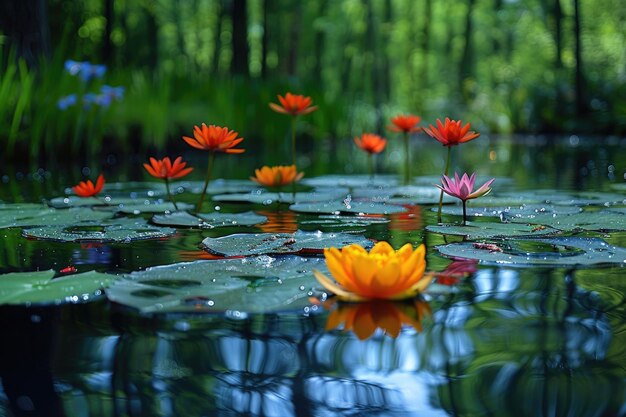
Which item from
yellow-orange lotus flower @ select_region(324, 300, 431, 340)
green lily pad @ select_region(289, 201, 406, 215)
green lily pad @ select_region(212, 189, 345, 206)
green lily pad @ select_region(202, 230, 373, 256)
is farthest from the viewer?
green lily pad @ select_region(212, 189, 345, 206)

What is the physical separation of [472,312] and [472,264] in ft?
1.05

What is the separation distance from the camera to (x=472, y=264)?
1259mm

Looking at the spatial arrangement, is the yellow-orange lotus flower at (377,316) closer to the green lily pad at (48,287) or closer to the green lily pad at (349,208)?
the green lily pad at (48,287)

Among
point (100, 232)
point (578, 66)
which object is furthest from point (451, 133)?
point (578, 66)

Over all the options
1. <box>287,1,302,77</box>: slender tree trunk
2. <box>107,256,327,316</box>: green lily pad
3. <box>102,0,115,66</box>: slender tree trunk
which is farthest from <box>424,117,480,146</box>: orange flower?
<box>287,1,302,77</box>: slender tree trunk

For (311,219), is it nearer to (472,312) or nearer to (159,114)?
(472,312)

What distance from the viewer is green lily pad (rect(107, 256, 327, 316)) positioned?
96cm

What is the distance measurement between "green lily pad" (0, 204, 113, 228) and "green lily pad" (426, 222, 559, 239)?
855 millimetres

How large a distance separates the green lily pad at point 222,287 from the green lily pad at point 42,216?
0.75m

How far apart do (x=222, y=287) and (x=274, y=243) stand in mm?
342

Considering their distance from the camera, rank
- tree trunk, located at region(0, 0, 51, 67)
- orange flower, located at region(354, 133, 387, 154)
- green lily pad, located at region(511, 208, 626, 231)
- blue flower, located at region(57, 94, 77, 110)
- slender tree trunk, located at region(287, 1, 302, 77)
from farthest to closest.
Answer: slender tree trunk, located at region(287, 1, 302, 77) < tree trunk, located at region(0, 0, 51, 67) < blue flower, located at region(57, 94, 77, 110) < orange flower, located at region(354, 133, 387, 154) < green lily pad, located at region(511, 208, 626, 231)

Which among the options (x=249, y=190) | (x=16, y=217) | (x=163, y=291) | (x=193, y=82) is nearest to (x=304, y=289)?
(x=163, y=291)

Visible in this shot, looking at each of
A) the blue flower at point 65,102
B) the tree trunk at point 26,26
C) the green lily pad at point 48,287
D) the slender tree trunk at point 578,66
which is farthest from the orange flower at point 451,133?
the slender tree trunk at point 578,66

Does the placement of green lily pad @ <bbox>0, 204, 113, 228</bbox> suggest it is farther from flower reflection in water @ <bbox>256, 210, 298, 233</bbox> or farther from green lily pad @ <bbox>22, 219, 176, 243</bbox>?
flower reflection in water @ <bbox>256, 210, 298, 233</bbox>
